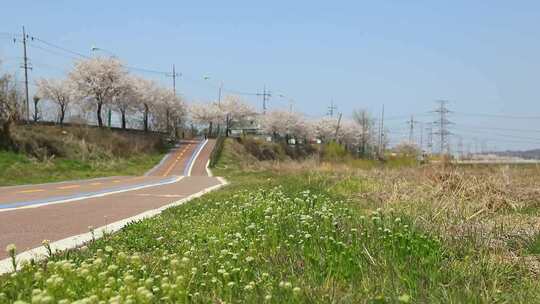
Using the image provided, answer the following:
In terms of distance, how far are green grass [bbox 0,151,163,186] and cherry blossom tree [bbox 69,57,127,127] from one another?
2037cm

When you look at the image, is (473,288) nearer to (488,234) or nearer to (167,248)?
(488,234)

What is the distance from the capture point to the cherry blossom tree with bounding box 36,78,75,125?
225 ft

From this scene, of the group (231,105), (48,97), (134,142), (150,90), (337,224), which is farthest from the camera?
(231,105)

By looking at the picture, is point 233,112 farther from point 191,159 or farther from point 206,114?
point 191,159

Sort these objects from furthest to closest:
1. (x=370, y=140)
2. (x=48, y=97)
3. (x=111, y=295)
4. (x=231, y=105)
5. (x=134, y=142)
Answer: (x=370, y=140) < (x=231, y=105) < (x=48, y=97) < (x=134, y=142) < (x=111, y=295)

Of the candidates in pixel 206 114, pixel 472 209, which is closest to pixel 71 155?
pixel 472 209

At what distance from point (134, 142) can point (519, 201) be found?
2093 inches

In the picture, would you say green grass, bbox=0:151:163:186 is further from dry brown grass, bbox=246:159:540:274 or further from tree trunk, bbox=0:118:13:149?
dry brown grass, bbox=246:159:540:274

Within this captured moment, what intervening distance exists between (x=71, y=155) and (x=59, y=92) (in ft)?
114

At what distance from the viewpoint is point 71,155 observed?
140 ft

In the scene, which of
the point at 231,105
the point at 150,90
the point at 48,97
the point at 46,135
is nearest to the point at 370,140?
the point at 231,105

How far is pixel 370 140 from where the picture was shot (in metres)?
130

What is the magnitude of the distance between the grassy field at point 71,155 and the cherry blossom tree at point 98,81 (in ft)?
27.4

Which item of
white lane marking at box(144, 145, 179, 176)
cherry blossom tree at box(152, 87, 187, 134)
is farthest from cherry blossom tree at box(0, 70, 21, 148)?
cherry blossom tree at box(152, 87, 187, 134)
